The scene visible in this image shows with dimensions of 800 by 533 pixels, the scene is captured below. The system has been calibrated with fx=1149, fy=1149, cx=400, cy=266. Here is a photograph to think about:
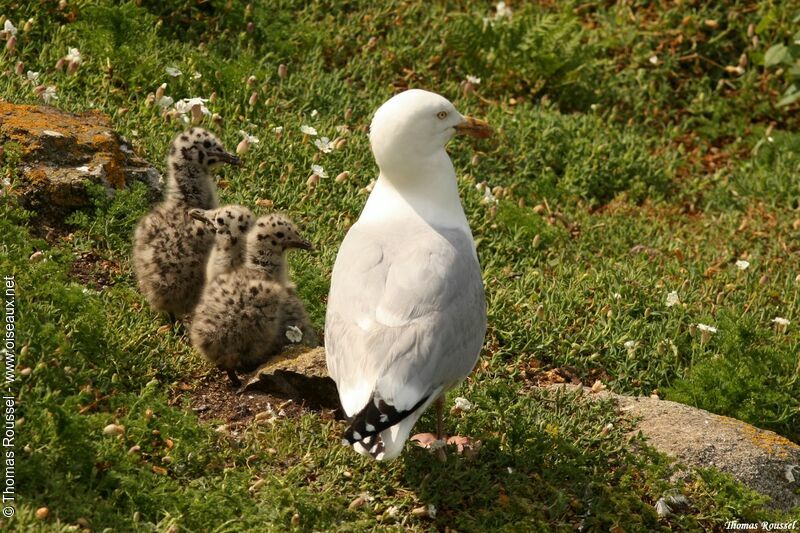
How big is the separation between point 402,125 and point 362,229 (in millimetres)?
645

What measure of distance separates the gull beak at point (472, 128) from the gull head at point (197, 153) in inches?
57.5

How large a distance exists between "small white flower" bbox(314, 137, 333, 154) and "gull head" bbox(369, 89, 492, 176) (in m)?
2.08

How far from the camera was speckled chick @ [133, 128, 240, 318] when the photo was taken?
6.82m

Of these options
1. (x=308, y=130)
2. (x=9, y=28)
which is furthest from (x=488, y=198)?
(x=9, y=28)

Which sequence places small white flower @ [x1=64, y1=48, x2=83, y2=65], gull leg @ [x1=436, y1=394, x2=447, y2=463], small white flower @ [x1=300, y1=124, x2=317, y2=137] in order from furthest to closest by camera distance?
1. small white flower @ [x1=300, y1=124, x2=317, y2=137]
2. small white flower @ [x1=64, y1=48, x2=83, y2=65]
3. gull leg @ [x1=436, y1=394, x2=447, y2=463]

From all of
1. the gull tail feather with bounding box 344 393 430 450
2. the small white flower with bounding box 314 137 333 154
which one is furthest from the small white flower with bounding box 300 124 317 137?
the gull tail feather with bounding box 344 393 430 450

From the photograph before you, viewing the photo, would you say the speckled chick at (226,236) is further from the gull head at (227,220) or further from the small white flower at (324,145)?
the small white flower at (324,145)

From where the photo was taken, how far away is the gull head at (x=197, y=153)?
7.23 meters

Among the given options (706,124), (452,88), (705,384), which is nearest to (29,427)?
(705,384)

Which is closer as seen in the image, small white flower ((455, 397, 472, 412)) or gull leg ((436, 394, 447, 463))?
gull leg ((436, 394, 447, 463))

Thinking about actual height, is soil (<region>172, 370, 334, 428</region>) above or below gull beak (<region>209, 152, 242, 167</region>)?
below

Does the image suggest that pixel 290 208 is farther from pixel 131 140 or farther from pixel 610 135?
pixel 610 135

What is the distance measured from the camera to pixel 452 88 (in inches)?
412

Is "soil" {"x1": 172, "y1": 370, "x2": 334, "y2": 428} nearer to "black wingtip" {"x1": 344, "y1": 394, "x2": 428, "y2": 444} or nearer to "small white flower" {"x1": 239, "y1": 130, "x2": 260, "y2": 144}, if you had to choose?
"black wingtip" {"x1": 344, "y1": 394, "x2": 428, "y2": 444}
